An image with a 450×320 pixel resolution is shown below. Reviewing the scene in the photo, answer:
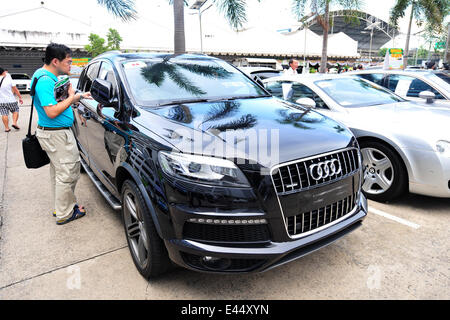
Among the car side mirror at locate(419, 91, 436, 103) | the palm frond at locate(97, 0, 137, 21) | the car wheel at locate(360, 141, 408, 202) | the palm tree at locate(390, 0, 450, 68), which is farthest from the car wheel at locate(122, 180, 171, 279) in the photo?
the palm tree at locate(390, 0, 450, 68)

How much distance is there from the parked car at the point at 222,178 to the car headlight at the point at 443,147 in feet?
4.50

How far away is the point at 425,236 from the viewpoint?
3.14 meters

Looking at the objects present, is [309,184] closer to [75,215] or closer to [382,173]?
[382,173]

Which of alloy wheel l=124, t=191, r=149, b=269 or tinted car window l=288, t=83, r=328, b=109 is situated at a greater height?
tinted car window l=288, t=83, r=328, b=109

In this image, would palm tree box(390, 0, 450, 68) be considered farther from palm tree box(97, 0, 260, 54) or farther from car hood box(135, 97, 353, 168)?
car hood box(135, 97, 353, 168)

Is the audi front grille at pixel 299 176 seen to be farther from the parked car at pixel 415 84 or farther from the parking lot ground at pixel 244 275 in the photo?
the parked car at pixel 415 84

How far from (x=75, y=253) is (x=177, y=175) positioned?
5.33ft

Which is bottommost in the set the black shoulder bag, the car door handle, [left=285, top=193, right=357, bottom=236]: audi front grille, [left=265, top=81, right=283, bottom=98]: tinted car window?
[left=285, top=193, right=357, bottom=236]: audi front grille

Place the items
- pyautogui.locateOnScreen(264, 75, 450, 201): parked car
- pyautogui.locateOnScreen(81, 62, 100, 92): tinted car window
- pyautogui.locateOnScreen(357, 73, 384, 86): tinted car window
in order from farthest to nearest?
pyautogui.locateOnScreen(357, 73, 384, 86): tinted car window
pyautogui.locateOnScreen(81, 62, 100, 92): tinted car window
pyautogui.locateOnScreen(264, 75, 450, 201): parked car

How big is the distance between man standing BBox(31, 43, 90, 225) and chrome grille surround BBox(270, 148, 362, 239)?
229 cm

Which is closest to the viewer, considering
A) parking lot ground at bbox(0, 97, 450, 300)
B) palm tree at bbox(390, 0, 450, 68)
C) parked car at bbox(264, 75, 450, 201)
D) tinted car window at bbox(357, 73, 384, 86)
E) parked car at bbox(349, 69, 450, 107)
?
parking lot ground at bbox(0, 97, 450, 300)

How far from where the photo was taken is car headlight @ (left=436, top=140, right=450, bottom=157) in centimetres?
333

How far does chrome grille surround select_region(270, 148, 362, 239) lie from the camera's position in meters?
2.05

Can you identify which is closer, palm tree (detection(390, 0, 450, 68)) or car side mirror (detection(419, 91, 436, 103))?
car side mirror (detection(419, 91, 436, 103))
